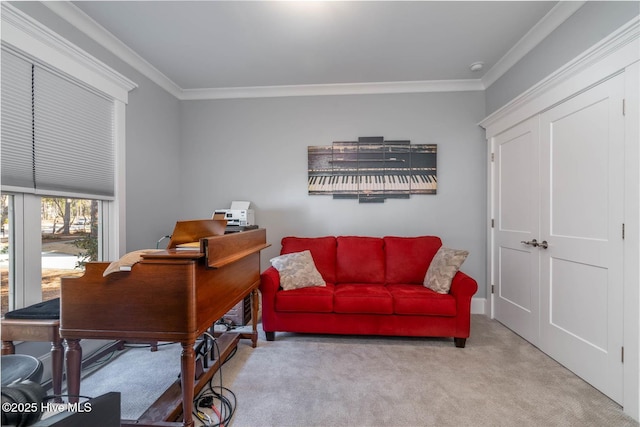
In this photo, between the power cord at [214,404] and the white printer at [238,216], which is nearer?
the power cord at [214,404]

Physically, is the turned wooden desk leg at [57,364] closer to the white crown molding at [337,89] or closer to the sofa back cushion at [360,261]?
the sofa back cushion at [360,261]

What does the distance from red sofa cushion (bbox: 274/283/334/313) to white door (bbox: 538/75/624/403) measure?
1852 millimetres

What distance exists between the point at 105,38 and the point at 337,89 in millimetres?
2302

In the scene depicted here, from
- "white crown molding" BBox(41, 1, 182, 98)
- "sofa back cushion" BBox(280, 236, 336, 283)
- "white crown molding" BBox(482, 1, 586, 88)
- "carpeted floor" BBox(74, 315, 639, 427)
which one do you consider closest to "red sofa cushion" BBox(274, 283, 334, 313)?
"carpeted floor" BBox(74, 315, 639, 427)

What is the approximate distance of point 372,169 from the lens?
3.53m

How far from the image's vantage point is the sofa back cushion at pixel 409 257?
3100 mm

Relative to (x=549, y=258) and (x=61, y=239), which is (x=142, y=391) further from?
(x=549, y=258)

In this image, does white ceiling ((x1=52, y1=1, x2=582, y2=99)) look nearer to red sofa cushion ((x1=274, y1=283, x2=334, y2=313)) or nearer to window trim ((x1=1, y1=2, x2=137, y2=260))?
window trim ((x1=1, y1=2, x2=137, y2=260))

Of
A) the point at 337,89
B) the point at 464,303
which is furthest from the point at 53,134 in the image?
the point at 464,303

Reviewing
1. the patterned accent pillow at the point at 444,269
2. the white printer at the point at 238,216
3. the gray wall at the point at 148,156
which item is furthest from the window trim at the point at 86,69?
the patterned accent pillow at the point at 444,269

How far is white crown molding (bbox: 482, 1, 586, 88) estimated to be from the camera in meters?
2.15

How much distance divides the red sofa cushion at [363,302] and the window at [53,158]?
6.87ft

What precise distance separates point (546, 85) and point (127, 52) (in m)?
3.70

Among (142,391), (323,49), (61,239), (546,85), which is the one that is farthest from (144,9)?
(546,85)
